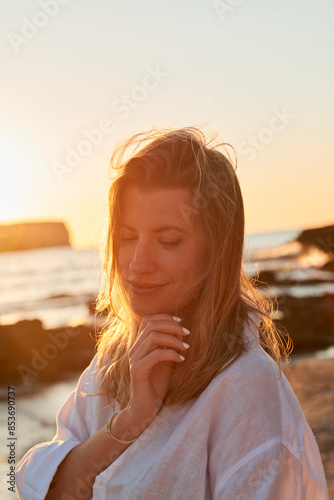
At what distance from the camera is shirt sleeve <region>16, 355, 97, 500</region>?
1962 millimetres

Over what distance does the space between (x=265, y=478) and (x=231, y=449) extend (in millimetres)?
132

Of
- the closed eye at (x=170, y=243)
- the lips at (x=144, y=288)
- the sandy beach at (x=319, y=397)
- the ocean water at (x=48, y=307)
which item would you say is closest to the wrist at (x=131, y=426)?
the lips at (x=144, y=288)

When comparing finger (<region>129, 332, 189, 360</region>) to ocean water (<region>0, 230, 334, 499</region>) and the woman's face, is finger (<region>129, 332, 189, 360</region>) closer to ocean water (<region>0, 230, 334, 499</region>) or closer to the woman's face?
the woman's face

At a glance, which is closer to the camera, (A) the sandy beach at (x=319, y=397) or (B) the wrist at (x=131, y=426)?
(B) the wrist at (x=131, y=426)

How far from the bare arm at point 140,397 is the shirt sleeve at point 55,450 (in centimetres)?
9

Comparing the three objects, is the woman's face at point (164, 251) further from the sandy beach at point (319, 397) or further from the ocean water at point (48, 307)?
the sandy beach at point (319, 397)

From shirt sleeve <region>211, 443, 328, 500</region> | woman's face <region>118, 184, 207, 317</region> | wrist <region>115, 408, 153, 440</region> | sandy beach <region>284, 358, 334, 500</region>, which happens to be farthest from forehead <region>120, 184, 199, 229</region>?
sandy beach <region>284, 358, 334, 500</region>

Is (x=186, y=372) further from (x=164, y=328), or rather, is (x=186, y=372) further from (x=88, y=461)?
(x=88, y=461)

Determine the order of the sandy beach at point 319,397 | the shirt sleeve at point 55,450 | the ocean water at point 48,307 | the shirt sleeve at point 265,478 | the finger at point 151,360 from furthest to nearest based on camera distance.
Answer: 1. the ocean water at point 48,307
2. the sandy beach at point 319,397
3. the shirt sleeve at point 55,450
4. the finger at point 151,360
5. the shirt sleeve at point 265,478

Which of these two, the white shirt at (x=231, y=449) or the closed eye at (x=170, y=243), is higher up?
the closed eye at (x=170, y=243)

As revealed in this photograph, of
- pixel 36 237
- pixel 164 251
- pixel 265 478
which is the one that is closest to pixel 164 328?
pixel 164 251

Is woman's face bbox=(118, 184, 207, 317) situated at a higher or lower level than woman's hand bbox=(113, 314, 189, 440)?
higher

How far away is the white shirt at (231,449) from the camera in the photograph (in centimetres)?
154

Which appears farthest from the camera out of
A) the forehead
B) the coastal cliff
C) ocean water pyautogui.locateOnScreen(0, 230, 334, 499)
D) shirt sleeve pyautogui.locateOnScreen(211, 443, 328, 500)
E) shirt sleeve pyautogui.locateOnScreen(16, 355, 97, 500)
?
the coastal cliff
